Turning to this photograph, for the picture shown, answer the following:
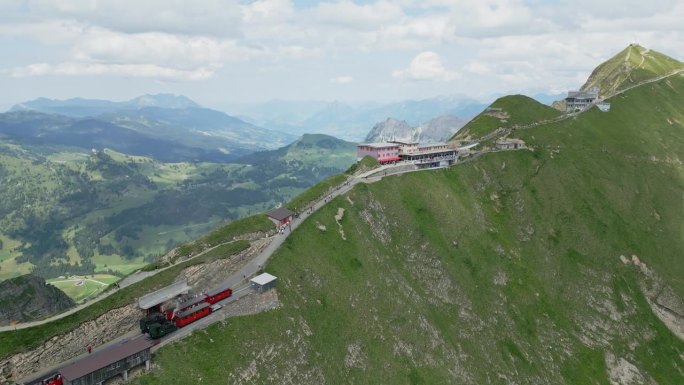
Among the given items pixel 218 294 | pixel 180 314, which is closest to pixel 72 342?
pixel 180 314

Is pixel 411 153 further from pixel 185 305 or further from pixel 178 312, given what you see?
pixel 178 312

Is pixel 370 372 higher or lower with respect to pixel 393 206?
lower

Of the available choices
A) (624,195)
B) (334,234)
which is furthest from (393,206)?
(624,195)

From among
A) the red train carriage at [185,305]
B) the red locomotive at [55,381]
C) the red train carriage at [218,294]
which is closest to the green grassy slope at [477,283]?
the red train carriage at [185,305]

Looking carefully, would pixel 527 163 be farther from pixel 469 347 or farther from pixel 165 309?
pixel 165 309

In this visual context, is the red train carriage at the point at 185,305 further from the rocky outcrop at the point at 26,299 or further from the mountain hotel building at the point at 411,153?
the mountain hotel building at the point at 411,153

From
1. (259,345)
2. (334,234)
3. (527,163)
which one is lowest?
(259,345)
